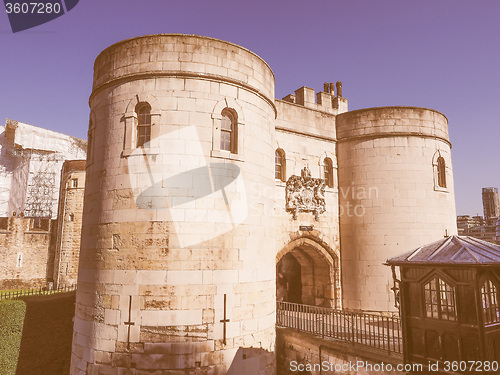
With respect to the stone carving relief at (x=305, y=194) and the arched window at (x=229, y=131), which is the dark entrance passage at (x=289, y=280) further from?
the arched window at (x=229, y=131)

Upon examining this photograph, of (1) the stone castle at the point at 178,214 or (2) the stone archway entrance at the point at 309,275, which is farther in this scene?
(2) the stone archway entrance at the point at 309,275

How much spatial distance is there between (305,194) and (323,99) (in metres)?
6.49

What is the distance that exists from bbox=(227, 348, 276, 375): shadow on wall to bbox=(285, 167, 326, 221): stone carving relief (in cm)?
601

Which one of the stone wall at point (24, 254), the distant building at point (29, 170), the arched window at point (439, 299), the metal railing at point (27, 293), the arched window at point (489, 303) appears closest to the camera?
the arched window at point (489, 303)

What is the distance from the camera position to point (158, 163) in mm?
9930

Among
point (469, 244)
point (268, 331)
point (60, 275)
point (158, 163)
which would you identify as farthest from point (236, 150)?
point (60, 275)

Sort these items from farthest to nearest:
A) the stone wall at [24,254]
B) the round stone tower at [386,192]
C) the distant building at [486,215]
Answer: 1. the distant building at [486,215]
2. the stone wall at [24,254]
3. the round stone tower at [386,192]

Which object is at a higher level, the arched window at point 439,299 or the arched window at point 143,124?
the arched window at point 143,124

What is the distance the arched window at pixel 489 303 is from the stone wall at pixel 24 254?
30.8 meters

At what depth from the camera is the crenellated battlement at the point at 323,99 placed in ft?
58.1

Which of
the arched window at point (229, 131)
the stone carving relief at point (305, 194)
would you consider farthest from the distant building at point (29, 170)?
the arched window at point (229, 131)

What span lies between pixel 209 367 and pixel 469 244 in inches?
284

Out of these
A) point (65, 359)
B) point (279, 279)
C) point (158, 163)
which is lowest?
point (65, 359)

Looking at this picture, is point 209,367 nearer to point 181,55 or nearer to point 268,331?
point 268,331
